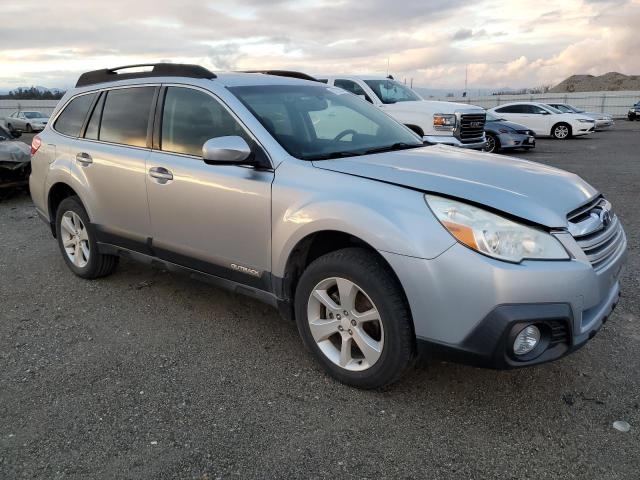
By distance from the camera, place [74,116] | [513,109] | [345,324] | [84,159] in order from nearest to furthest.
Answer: [345,324]
[84,159]
[74,116]
[513,109]

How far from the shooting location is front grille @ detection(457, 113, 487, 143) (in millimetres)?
11355

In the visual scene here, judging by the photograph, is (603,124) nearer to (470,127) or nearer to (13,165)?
(470,127)

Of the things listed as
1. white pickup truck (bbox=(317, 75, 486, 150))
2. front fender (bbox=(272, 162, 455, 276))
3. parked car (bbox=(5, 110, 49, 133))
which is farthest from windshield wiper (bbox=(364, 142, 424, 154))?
parked car (bbox=(5, 110, 49, 133))

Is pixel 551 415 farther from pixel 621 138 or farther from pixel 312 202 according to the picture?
pixel 621 138

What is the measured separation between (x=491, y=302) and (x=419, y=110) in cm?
893

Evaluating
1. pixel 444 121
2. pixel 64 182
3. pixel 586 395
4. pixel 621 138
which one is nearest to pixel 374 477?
pixel 586 395

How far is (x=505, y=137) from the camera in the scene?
16.2m

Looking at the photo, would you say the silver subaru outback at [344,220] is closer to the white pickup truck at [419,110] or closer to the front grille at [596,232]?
the front grille at [596,232]

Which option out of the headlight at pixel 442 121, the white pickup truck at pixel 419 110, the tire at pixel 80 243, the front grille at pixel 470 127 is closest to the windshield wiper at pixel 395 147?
the tire at pixel 80 243

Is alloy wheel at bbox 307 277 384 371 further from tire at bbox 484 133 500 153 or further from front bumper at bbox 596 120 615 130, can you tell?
front bumper at bbox 596 120 615 130

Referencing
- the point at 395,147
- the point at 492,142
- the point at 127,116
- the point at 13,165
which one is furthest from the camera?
the point at 492,142

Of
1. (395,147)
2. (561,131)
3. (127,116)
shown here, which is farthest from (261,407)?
(561,131)

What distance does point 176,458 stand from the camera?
104 inches

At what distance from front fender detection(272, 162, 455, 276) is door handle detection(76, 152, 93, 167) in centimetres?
212
